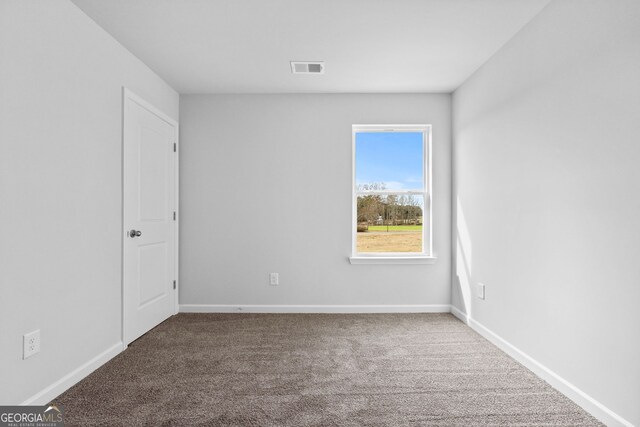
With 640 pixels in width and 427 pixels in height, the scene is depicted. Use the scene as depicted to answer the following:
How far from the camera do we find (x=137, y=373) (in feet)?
8.71

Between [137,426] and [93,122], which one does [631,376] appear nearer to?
[137,426]

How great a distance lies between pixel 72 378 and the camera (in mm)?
2455

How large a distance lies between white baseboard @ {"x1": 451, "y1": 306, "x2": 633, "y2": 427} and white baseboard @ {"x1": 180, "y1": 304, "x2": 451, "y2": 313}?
2.58 ft

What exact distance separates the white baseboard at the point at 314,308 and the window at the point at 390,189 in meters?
0.56

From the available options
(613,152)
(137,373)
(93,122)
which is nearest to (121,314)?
(137,373)

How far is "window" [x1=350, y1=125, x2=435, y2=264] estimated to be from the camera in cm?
438

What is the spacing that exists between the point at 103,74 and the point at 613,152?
324cm

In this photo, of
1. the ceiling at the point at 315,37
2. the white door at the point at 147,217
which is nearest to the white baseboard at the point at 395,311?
the white door at the point at 147,217

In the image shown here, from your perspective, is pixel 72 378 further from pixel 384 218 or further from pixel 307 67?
pixel 384 218

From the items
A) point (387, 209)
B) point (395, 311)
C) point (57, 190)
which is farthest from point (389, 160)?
point (57, 190)

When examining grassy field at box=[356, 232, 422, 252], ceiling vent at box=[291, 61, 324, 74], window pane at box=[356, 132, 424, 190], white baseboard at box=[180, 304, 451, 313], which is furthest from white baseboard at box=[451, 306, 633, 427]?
ceiling vent at box=[291, 61, 324, 74]

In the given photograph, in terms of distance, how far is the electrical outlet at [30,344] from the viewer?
2.07 metres

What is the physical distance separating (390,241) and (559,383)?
7.40ft

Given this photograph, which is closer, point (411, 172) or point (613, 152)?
point (613, 152)
